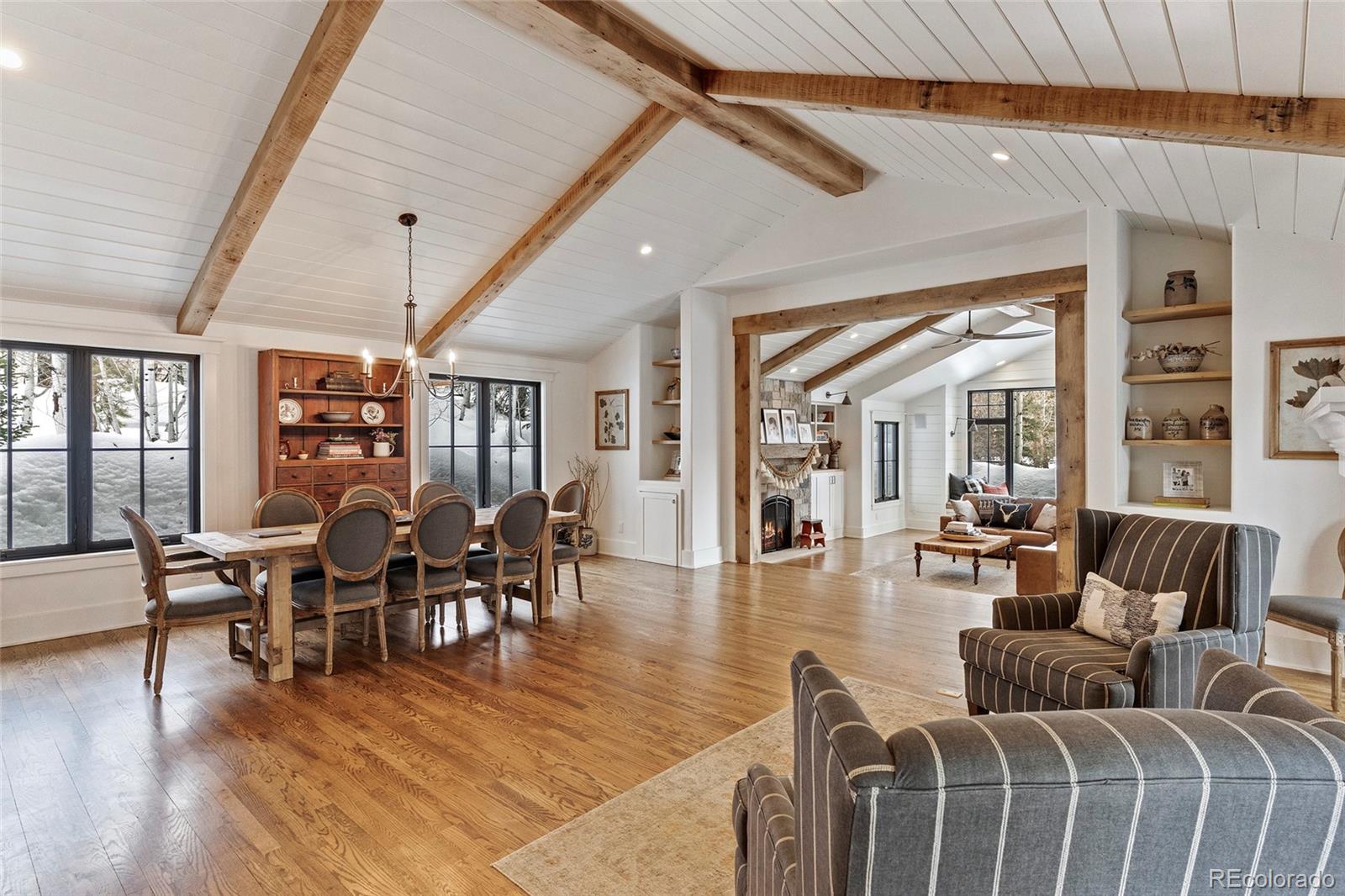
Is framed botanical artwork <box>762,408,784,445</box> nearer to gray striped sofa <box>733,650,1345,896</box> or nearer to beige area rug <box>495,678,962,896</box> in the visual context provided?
beige area rug <box>495,678,962,896</box>

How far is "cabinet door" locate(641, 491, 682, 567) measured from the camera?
7469mm

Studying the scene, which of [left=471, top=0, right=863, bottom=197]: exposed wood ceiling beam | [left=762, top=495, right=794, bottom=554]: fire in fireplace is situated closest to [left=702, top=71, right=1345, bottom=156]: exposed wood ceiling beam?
[left=471, top=0, right=863, bottom=197]: exposed wood ceiling beam

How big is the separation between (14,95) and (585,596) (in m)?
4.62

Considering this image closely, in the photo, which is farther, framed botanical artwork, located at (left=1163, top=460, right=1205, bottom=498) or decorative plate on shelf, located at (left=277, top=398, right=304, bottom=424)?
decorative plate on shelf, located at (left=277, top=398, right=304, bottom=424)

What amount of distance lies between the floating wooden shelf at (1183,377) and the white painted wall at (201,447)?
19.6 ft

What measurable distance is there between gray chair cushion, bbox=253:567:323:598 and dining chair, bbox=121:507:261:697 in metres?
0.13

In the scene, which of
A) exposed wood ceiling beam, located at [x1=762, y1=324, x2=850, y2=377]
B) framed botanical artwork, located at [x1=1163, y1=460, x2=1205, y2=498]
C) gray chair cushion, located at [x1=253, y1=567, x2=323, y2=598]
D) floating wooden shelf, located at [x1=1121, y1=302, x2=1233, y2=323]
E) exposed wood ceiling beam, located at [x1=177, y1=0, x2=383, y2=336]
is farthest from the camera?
exposed wood ceiling beam, located at [x1=762, y1=324, x2=850, y2=377]

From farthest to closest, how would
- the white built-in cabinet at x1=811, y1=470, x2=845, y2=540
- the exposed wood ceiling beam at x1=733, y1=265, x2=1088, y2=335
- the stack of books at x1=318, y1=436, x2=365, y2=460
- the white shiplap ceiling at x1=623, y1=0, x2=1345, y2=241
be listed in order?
1. the white built-in cabinet at x1=811, y1=470, x2=845, y2=540
2. the stack of books at x1=318, y1=436, x2=365, y2=460
3. the exposed wood ceiling beam at x1=733, y1=265, x2=1088, y2=335
4. the white shiplap ceiling at x1=623, y1=0, x2=1345, y2=241

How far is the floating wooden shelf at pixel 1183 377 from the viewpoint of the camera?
437 centimetres

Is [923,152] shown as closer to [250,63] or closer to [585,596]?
[250,63]

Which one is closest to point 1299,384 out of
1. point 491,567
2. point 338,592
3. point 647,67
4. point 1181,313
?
point 1181,313

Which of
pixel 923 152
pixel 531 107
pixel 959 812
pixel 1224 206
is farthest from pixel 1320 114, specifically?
pixel 531 107

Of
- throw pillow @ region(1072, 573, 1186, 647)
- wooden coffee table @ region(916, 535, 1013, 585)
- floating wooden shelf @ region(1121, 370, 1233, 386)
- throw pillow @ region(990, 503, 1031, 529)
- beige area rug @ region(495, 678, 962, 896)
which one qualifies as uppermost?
floating wooden shelf @ region(1121, 370, 1233, 386)

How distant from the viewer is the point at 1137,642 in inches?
104
